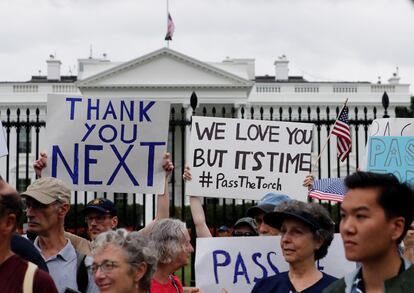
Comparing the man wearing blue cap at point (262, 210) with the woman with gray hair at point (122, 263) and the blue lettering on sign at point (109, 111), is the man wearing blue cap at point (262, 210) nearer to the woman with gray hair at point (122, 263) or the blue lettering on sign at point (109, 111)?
the woman with gray hair at point (122, 263)

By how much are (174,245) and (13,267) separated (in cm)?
146

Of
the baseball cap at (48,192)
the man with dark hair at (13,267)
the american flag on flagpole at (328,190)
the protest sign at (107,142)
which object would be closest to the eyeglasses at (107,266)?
the man with dark hair at (13,267)

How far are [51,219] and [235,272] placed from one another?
55.2 inches

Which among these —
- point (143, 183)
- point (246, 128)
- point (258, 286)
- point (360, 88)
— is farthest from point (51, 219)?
point (360, 88)

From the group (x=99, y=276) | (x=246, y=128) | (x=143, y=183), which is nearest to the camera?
(x=99, y=276)

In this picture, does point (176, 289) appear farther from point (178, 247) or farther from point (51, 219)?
point (51, 219)

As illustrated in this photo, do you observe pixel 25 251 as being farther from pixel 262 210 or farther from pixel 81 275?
pixel 262 210

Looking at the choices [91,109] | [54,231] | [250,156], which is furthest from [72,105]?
[54,231]

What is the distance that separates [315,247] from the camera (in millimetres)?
3625

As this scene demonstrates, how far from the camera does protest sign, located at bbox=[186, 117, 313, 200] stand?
6055 mm

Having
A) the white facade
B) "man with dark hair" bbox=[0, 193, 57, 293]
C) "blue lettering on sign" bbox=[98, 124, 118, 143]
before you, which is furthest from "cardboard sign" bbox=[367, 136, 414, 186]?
the white facade

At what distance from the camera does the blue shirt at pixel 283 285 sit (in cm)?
352

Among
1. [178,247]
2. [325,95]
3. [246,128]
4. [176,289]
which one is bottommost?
[176,289]

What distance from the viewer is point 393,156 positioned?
564cm
